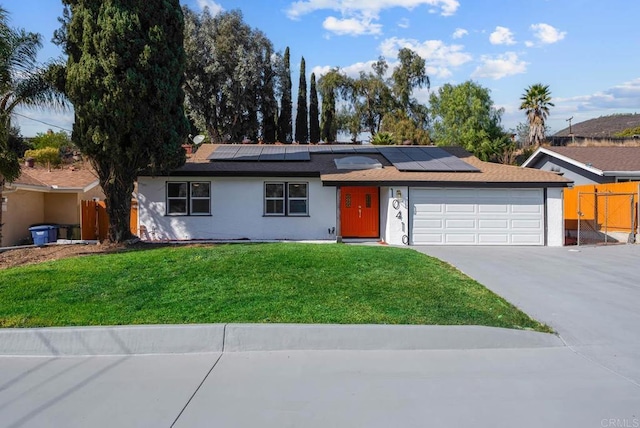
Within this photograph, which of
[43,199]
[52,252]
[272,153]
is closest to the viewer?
[52,252]

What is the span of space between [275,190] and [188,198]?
3.23m

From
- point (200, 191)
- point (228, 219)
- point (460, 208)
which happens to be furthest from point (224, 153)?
point (460, 208)

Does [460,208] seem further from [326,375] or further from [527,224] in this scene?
[326,375]

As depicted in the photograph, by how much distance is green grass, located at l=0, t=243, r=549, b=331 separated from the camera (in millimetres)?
6281

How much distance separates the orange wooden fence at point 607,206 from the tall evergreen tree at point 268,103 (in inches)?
872

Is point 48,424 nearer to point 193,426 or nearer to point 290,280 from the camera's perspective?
point 193,426

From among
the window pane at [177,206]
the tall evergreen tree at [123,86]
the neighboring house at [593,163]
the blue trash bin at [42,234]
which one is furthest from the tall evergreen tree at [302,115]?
the tall evergreen tree at [123,86]

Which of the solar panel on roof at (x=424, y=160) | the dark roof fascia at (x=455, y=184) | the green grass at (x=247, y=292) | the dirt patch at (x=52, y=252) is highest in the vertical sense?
the solar panel on roof at (x=424, y=160)

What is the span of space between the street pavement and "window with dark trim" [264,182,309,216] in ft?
A: 34.7

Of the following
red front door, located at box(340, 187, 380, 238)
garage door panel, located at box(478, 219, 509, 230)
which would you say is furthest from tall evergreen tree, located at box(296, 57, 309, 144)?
garage door panel, located at box(478, 219, 509, 230)

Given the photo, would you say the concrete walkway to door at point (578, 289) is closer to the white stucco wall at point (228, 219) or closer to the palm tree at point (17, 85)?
the white stucco wall at point (228, 219)

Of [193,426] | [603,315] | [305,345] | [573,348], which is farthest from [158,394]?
[603,315]

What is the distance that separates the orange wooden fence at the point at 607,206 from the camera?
650 inches

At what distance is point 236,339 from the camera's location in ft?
18.7
